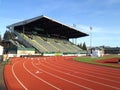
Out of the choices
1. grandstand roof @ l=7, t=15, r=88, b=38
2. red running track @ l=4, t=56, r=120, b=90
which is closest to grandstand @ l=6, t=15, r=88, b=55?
grandstand roof @ l=7, t=15, r=88, b=38

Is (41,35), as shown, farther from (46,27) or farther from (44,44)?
(44,44)

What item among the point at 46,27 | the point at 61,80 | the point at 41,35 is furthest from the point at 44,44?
the point at 61,80

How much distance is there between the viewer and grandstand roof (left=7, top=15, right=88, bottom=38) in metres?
58.8

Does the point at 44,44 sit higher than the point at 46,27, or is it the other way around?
the point at 46,27

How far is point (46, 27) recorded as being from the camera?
68.4 metres

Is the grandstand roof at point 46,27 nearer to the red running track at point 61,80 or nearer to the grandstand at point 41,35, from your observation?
the grandstand at point 41,35

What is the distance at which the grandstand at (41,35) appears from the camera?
5816 centimetres

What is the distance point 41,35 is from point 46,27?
477 centimetres

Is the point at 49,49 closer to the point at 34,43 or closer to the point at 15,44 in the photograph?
the point at 34,43

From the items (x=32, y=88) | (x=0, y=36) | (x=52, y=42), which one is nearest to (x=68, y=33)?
(x=52, y=42)

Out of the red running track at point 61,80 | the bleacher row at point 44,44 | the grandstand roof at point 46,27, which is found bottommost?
the red running track at point 61,80

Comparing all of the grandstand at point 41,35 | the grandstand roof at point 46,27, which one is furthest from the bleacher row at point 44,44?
the grandstand roof at point 46,27

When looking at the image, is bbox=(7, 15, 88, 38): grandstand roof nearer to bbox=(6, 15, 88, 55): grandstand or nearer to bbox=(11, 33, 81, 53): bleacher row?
bbox=(6, 15, 88, 55): grandstand

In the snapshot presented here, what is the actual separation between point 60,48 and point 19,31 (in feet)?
48.1
